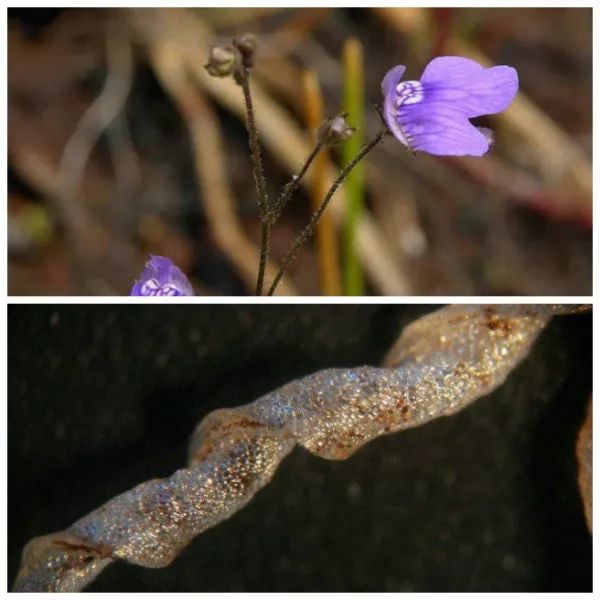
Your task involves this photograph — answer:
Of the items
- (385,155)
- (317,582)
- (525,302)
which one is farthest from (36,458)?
(385,155)

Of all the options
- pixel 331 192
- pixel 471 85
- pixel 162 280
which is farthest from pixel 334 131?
pixel 162 280

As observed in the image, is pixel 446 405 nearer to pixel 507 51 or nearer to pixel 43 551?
pixel 43 551

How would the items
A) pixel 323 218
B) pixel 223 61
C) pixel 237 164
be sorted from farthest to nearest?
pixel 237 164, pixel 323 218, pixel 223 61

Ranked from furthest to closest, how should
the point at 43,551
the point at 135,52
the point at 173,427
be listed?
the point at 135,52
the point at 173,427
the point at 43,551

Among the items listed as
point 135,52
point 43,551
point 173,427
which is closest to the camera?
point 43,551

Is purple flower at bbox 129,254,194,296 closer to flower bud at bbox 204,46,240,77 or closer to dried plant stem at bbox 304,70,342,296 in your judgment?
flower bud at bbox 204,46,240,77

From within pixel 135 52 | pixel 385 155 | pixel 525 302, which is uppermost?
pixel 135 52

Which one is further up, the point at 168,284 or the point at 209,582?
the point at 168,284

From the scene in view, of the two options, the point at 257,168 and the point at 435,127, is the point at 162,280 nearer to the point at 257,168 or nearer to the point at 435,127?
the point at 257,168
